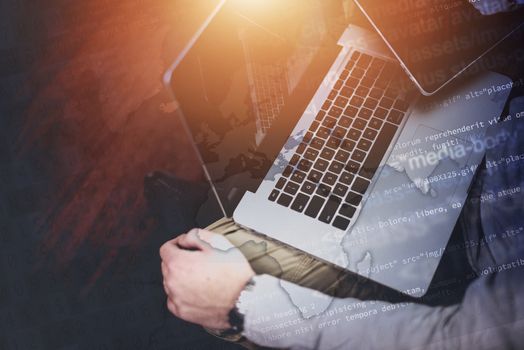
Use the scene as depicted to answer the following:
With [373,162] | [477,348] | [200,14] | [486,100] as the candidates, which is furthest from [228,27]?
[477,348]

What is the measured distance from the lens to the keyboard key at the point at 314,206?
78 centimetres

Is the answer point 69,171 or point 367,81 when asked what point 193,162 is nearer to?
point 69,171

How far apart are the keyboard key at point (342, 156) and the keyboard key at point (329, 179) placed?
0.11ft

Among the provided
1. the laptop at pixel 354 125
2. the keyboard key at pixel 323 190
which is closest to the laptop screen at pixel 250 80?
the laptop at pixel 354 125

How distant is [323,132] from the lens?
2.70ft

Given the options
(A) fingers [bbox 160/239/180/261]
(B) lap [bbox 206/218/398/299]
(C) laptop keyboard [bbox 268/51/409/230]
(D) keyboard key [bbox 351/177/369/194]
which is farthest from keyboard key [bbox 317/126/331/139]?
(A) fingers [bbox 160/239/180/261]

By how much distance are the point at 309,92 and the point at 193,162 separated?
28 cm

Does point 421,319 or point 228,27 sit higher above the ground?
point 228,27

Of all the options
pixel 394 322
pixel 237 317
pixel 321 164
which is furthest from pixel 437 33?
pixel 237 317

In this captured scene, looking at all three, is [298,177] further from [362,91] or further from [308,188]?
[362,91]

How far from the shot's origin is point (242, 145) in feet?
2.68

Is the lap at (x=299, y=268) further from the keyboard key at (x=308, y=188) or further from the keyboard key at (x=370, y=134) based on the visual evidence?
the keyboard key at (x=370, y=134)

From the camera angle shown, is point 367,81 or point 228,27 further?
point 367,81

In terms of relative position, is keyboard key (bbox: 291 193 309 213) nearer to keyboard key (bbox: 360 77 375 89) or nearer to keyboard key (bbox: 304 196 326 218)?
keyboard key (bbox: 304 196 326 218)
